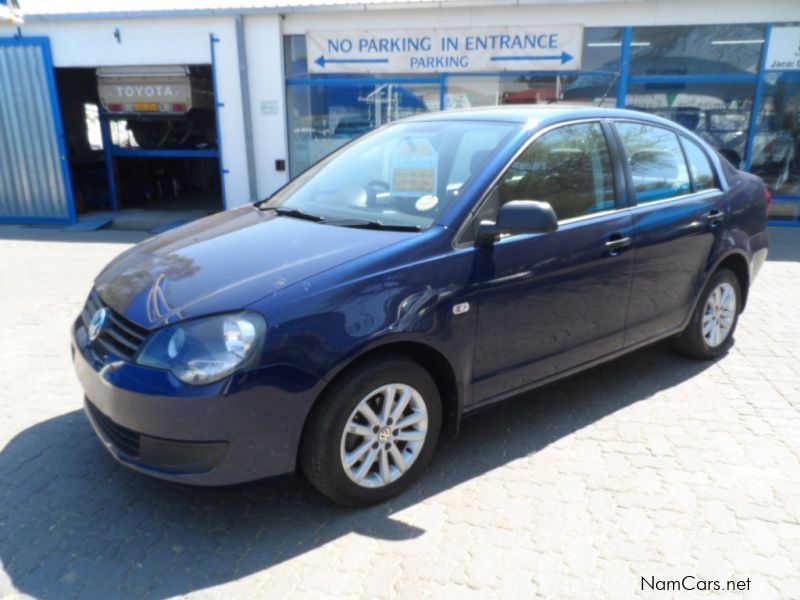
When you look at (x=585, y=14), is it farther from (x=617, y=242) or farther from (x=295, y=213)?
(x=295, y=213)

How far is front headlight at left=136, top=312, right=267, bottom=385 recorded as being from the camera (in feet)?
7.58

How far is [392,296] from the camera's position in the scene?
2592 mm

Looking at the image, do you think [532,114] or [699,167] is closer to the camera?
[532,114]

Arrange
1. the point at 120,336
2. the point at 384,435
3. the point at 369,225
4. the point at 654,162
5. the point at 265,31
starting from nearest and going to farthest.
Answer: the point at 120,336 < the point at 384,435 < the point at 369,225 < the point at 654,162 < the point at 265,31

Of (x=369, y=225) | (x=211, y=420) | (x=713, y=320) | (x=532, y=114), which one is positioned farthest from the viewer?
(x=713, y=320)

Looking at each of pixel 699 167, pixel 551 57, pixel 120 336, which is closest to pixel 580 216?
pixel 699 167

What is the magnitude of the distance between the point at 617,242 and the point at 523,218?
0.97m

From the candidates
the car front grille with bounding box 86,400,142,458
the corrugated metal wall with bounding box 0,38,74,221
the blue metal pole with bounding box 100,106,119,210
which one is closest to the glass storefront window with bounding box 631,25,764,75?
the car front grille with bounding box 86,400,142,458

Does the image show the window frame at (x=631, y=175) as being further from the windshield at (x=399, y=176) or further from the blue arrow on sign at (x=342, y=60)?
the blue arrow on sign at (x=342, y=60)

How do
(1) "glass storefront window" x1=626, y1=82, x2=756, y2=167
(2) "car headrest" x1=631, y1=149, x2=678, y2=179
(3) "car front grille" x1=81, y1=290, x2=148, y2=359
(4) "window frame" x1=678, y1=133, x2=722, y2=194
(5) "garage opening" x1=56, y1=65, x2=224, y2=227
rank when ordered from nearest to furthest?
(3) "car front grille" x1=81, y1=290, x2=148, y2=359, (2) "car headrest" x1=631, y1=149, x2=678, y2=179, (4) "window frame" x1=678, y1=133, x2=722, y2=194, (1) "glass storefront window" x1=626, y1=82, x2=756, y2=167, (5) "garage opening" x1=56, y1=65, x2=224, y2=227

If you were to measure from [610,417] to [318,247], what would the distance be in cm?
210

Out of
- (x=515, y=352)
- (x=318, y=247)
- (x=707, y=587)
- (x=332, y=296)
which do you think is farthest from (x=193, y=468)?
(x=707, y=587)

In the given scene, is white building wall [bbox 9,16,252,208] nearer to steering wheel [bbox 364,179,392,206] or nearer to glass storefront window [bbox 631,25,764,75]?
glass storefront window [bbox 631,25,764,75]

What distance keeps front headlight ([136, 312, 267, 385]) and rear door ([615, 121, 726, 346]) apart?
7.72ft
